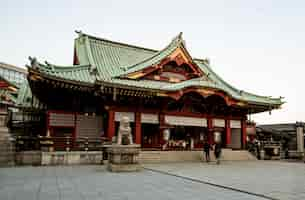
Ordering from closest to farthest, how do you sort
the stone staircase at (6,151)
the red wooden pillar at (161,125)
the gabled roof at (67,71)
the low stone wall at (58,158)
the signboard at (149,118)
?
1. the stone staircase at (6,151)
2. the low stone wall at (58,158)
3. the gabled roof at (67,71)
4. the signboard at (149,118)
5. the red wooden pillar at (161,125)

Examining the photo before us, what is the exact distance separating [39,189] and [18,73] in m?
76.7

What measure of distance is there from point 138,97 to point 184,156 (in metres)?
5.64

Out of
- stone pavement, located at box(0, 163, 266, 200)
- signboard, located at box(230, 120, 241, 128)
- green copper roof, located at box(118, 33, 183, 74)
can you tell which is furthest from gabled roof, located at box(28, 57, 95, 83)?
signboard, located at box(230, 120, 241, 128)

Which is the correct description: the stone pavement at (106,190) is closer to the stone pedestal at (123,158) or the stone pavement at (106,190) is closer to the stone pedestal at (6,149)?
the stone pedestal at (123,158)

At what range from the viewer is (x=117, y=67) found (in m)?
21.9

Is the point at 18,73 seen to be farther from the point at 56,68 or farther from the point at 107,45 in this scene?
the point at 56,68

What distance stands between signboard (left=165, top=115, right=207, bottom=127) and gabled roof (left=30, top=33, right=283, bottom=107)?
2.76m

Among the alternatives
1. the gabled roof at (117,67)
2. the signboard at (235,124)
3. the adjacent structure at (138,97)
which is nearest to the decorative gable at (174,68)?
the adjacent structure at (138,97)

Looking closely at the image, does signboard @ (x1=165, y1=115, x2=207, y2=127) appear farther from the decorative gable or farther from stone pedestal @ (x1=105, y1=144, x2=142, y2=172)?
stone pedestal @ (x1=105, y1=144, x2=142, y2=172)

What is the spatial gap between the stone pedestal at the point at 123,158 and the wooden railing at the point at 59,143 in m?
4.18

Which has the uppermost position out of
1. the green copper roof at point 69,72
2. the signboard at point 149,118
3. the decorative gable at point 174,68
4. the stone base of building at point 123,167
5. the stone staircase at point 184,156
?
the decorative gable at point 174,68

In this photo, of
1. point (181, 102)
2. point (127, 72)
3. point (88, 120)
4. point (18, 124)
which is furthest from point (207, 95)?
point (18, 124)

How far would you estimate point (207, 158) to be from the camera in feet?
59.5

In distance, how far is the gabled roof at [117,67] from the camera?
17266mm
